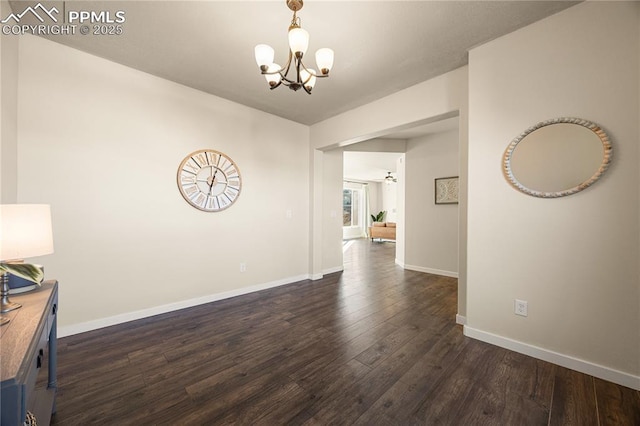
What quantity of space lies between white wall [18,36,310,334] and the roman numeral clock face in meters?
0.09

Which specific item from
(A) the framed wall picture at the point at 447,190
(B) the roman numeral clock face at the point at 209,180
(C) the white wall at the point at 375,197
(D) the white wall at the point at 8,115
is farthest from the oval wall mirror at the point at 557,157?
(C) the white wall at the point at 375,197

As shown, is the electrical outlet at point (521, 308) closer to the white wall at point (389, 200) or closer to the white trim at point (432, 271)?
the white trim at point (432, 271)

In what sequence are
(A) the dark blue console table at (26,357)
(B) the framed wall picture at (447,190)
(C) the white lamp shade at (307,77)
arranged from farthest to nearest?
1. (B) the framed wall picture at (447,190)
2. (C) the white lamp shade at (307,77)
3. (A) the dark blue console table at (26,357)

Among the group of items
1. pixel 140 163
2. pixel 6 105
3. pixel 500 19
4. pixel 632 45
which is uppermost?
pixel 500 19

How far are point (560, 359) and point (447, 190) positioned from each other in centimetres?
317

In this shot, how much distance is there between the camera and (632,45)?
164 centimetres

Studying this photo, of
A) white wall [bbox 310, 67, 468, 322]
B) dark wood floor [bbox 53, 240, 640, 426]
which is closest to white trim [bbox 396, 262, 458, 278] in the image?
dark wood floor [bbox 53, 240, 640, 426]

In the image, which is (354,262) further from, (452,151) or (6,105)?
(6,105)

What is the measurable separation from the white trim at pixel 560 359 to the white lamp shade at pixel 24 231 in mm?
3122

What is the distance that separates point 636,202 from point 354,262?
4.43 metres

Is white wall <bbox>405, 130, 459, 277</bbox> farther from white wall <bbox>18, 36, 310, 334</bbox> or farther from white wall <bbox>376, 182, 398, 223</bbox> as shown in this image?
white wall <bbox>376, 182, 398, 223</bbox>

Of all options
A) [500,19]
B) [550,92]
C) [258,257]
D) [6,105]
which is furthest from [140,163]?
[550,92]

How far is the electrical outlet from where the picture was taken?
2.04m

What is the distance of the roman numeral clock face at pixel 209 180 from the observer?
2938 millimetres
